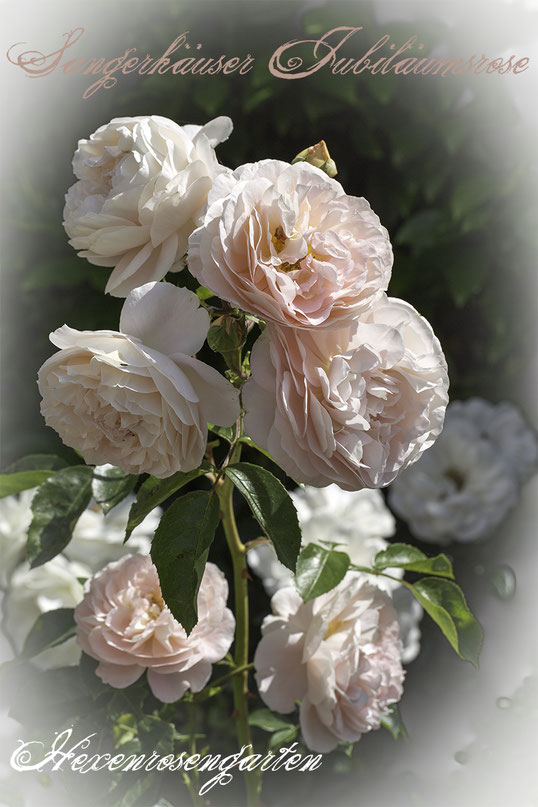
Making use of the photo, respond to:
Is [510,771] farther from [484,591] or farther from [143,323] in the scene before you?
[143,323]

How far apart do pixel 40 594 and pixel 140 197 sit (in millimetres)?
562

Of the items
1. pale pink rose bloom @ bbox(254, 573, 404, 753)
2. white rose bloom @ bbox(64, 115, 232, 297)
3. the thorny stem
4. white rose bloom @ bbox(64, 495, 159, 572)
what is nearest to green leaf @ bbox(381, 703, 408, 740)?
pale pink rose bloom @ bbox(254, 573, 404, 753)

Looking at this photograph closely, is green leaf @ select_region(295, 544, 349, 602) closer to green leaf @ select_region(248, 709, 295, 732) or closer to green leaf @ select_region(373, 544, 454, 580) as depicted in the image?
green leaf @ select_region(373, 544, 454, 580)

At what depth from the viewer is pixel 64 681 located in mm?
744

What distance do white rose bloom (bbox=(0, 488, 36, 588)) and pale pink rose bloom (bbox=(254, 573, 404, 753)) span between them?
1.22 ft

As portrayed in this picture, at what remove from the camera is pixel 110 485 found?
667 mm

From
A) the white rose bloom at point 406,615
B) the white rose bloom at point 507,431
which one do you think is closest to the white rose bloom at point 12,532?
the white rose bloom at point 406,615

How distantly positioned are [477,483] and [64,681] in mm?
933

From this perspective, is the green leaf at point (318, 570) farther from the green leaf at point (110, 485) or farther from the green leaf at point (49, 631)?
the green leaf at point (49, 631)

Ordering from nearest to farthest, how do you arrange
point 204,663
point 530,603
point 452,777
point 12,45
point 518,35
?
point 204,663 < point 12,45 < point 452,777 < point 518,35 < point 530,603

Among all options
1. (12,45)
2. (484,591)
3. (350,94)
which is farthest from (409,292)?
(12,45)

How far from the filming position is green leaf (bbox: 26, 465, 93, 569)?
0.66 meters

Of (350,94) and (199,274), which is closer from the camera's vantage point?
(199,274)

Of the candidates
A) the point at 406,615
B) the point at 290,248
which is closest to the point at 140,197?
the point at 290,248
